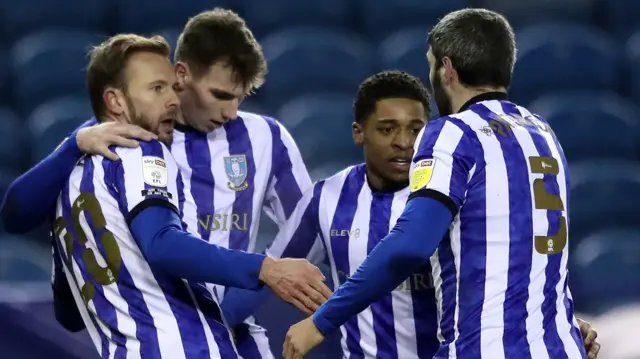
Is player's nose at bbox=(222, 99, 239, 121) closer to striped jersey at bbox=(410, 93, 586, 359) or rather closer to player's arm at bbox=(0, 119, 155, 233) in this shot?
player's arm at bbox=(0, 119, 155, 233)

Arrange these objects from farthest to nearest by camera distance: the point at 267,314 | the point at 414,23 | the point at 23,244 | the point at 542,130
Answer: the point at 414,23 → the point at 23,244 → the point at 267,314 → the point at 542,130

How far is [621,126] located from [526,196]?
3.70 m

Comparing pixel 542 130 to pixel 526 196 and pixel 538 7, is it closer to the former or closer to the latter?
pixel 526 196

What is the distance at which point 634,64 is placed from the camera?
6613 mm

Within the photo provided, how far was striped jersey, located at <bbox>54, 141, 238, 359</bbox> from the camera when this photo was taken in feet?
9.07

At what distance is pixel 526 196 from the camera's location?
9.31 feet

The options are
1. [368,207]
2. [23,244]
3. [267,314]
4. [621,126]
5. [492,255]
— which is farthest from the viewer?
[621,126]

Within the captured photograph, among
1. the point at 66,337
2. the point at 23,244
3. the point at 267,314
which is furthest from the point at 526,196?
the point at 23,244

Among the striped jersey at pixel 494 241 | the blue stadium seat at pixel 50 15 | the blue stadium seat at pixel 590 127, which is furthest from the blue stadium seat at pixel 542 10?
the striped jersey at pixel 494 241

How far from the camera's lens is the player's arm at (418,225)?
2.70 meters

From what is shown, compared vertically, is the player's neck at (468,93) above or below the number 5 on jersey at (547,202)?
above

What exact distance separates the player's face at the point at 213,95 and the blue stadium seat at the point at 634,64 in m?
3.78

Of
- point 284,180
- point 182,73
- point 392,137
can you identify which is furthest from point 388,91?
point 182,73

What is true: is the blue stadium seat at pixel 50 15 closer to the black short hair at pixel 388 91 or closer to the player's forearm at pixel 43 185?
the black short hair at pixel 388 91
